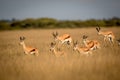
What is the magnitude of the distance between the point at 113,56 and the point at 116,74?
5.87 feet

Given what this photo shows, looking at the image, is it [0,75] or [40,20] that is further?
[40,20]

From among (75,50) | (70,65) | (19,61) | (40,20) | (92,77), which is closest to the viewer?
(92,77)

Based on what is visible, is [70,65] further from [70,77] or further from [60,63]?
[70,77]

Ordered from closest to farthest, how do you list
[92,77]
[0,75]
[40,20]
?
[92,77], [0,75], [40,20]

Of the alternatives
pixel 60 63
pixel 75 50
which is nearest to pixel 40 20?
pixel 75 50

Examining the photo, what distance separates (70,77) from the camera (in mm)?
5074

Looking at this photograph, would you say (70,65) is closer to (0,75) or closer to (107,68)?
(107,68)

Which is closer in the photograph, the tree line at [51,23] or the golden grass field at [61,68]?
the golden grass field at [61,68]

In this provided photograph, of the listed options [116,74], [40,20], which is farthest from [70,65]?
[40,20]

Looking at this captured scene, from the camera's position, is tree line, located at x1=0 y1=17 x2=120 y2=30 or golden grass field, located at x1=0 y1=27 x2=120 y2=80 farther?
tree line, located at x1=0 y1=17 x2=120 y2=30

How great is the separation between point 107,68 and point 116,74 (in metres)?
0.53

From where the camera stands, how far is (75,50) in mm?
8078

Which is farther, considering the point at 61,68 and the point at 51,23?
the point at 51,23

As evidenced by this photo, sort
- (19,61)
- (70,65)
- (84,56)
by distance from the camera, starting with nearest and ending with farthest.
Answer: (70,65) → (19,61) → (84,56)
